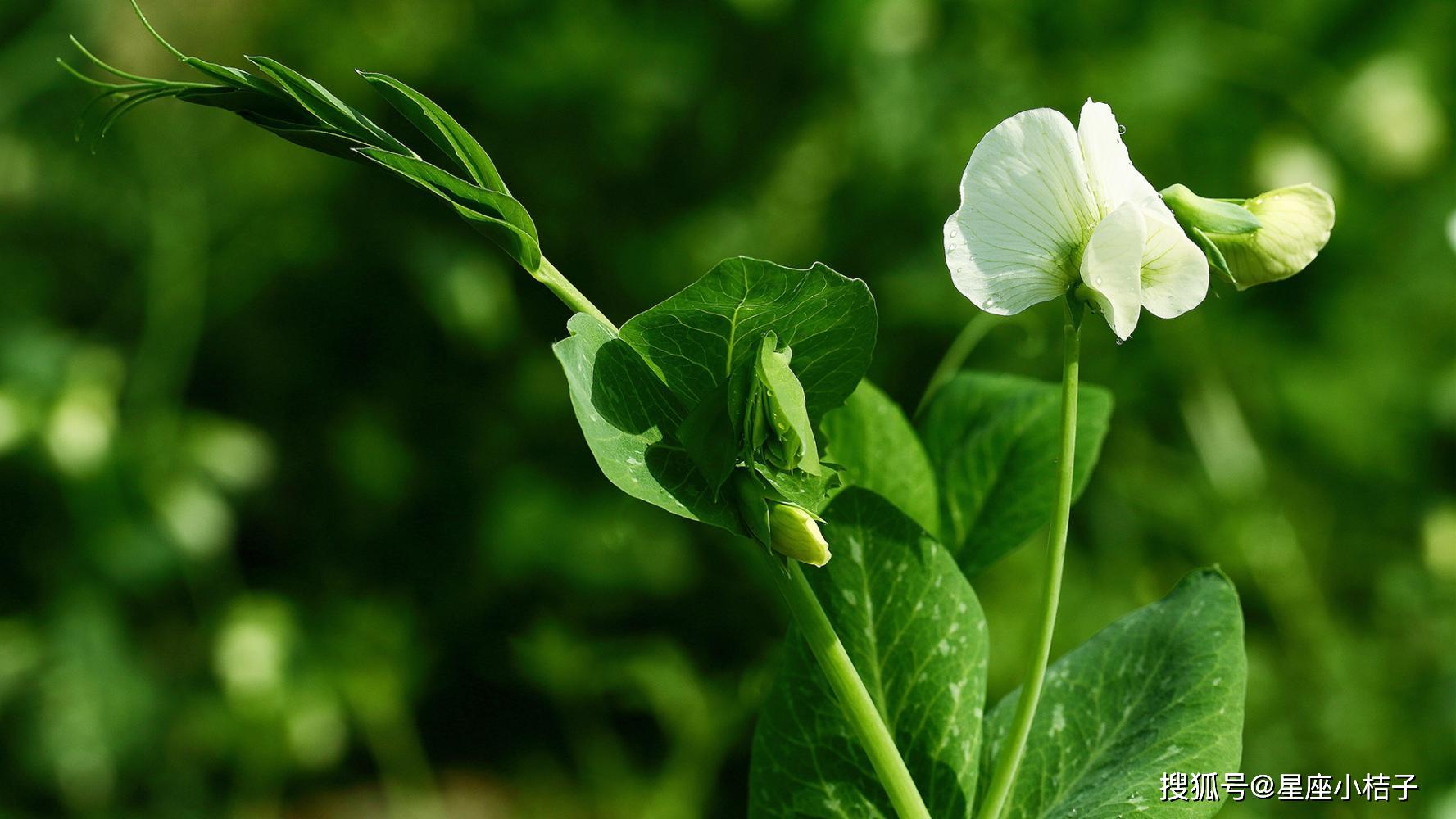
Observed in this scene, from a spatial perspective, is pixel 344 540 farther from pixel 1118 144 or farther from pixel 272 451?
pixel 1118 144

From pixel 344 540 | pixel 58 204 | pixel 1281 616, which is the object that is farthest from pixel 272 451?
pixel 1281 616

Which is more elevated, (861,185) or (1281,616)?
(861,185)

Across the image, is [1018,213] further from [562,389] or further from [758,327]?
[562,389]

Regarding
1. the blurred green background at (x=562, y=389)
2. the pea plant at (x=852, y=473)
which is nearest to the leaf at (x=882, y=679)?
the pea plant at (x=852, y=473)

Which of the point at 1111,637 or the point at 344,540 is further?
the point at 344,540

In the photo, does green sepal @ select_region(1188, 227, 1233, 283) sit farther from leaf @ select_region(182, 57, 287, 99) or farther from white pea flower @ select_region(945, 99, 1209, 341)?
leaf @ select_region(182, 57, 287, 99)

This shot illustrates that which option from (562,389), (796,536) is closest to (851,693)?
(796,536)
